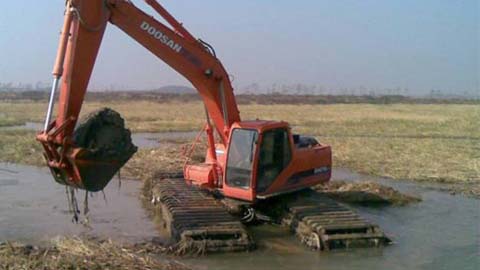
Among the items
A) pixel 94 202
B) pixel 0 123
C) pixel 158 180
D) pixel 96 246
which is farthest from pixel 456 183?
pixel 0 123

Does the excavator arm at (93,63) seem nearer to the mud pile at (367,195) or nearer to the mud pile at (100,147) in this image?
the mud pile at (100,147)

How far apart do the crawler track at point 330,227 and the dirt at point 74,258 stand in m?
3.27

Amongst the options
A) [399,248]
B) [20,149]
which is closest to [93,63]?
[399,248]

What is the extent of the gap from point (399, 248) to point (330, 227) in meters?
1.43

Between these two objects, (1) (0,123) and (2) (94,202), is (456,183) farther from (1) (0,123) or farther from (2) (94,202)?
(1) (0,123)

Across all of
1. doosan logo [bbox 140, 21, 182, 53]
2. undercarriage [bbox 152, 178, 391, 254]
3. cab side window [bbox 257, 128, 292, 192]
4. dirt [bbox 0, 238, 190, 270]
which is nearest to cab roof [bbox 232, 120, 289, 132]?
cab side window [bbox 257, 128, 292, 192]

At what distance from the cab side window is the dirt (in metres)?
3.78

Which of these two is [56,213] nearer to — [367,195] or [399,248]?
[399,248]

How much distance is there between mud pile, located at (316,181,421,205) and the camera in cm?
1592

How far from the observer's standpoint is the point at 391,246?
11.3 metres

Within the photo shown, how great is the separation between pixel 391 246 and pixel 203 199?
3998 millimetres

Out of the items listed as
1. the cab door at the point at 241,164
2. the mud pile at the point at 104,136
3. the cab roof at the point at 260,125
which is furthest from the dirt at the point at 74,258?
the cab roof at the point at 260,125

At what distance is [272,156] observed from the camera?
12297mm

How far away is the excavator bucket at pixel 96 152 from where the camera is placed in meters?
9.28
